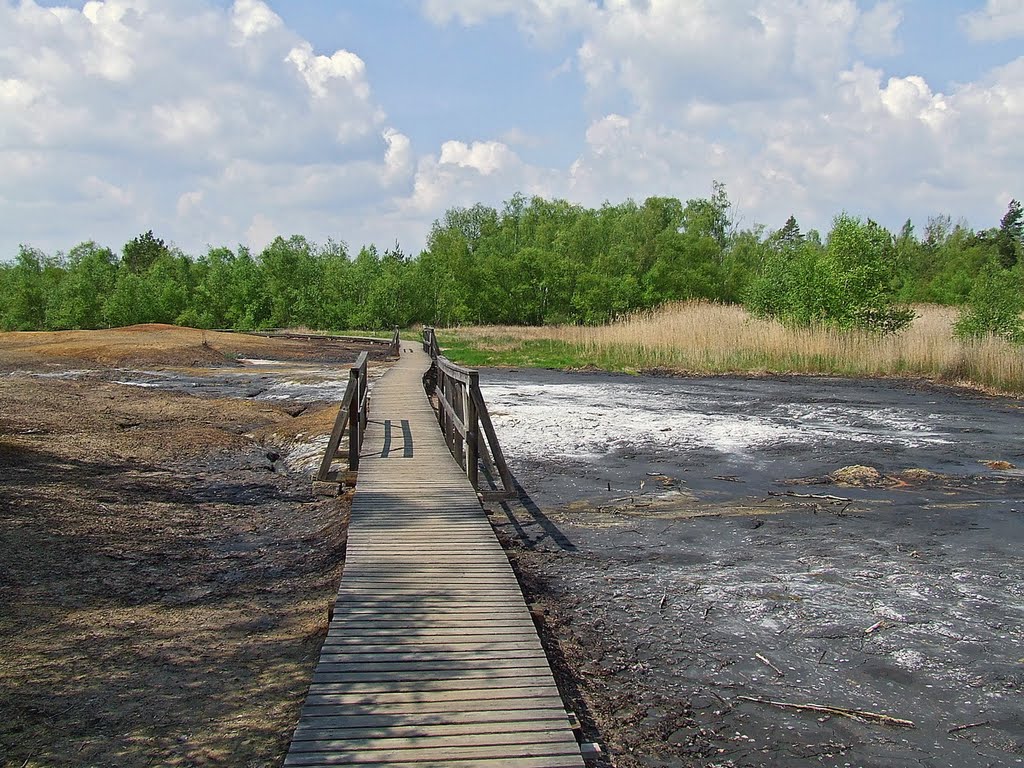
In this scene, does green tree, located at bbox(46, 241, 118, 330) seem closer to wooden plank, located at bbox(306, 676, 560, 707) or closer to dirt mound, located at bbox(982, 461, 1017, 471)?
A: dirt mound, located at bbox(982, 461, 1017, 471)

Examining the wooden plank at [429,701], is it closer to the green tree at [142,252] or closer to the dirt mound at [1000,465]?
the dirt mound at [1000,465]

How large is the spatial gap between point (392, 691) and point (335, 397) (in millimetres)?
15429

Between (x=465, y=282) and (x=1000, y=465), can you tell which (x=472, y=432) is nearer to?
(x=1000, y=465)

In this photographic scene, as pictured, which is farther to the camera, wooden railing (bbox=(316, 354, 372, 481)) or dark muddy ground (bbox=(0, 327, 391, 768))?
wooden railing (bbox=(316, 354, 372, 481))

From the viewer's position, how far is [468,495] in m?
8.38

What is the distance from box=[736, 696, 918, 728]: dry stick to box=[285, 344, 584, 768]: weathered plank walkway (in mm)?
1474

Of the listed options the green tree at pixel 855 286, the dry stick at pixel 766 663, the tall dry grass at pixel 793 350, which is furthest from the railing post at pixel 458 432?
the green tree at pixel 855 286

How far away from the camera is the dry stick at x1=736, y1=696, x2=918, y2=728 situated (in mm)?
4645

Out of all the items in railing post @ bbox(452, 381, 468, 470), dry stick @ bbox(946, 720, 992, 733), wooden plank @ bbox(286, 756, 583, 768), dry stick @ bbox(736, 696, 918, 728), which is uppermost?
railing post @ bbox(452, 381, 468, 470)

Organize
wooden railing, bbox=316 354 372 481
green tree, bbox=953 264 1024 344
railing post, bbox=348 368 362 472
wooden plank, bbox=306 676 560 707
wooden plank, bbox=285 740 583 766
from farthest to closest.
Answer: green tree, bbox=953 264 1024 344
railing post, bbox=348 368 362 472
wooden railing, bbox=316 354 372 481
wooden plank, bbox=306 676 560 707
wooden plank, bbox=285 740 583 766

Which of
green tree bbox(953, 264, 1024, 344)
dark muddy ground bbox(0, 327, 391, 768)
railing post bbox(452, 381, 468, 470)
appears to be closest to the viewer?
dark muddy ground bbox(0, 327, 391, 768)

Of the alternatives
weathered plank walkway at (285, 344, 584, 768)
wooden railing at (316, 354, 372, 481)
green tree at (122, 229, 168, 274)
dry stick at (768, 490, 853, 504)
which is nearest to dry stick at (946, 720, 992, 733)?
weathered plank walkway at (285, 344, 584, 768)

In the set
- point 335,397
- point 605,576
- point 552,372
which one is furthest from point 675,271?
point 605,576

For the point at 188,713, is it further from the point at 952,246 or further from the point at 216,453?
the point at 952,246
